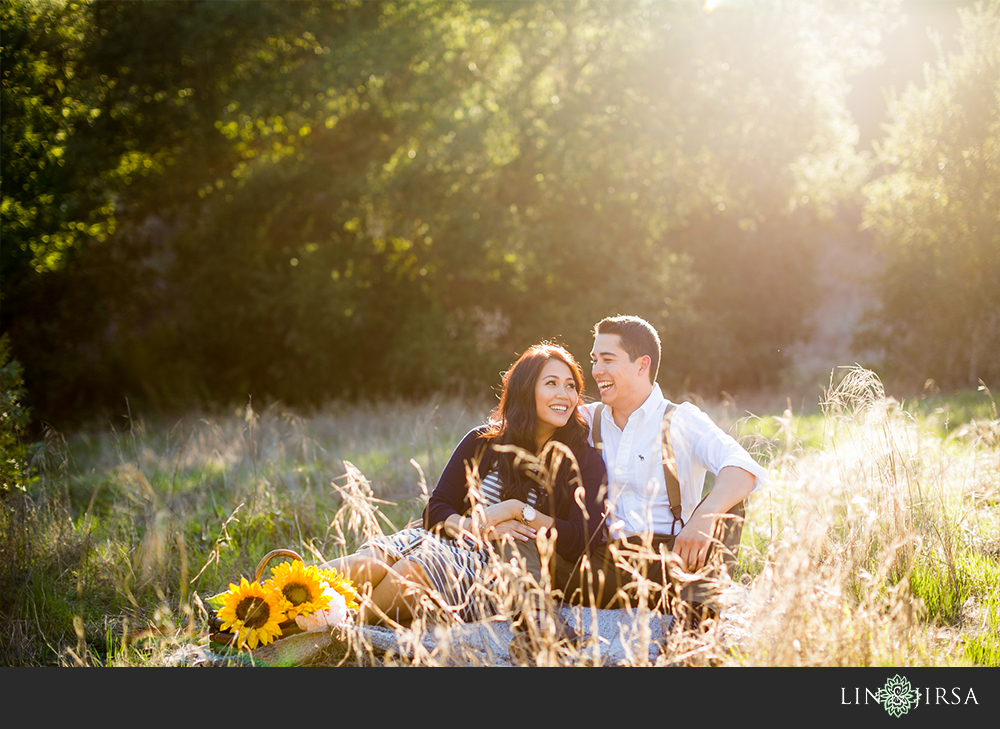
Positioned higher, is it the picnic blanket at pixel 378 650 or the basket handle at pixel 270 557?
the basket handle at pixel 270 557

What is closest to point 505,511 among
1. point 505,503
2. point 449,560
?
point 505,503

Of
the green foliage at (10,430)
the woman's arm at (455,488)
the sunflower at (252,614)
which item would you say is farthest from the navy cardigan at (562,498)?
the green foliage at (10,430)

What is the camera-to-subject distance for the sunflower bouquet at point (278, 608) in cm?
A: 318

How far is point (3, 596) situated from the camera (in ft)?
14.4

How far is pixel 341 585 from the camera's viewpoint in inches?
133

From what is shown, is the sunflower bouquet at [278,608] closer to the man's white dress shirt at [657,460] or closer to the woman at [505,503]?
the woman at [505,503]

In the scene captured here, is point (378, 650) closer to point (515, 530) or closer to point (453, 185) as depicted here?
point (515, 530)

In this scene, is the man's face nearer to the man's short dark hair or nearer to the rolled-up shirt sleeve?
the man's short dark hair

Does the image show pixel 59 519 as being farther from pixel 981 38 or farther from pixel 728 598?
pixel 981 38

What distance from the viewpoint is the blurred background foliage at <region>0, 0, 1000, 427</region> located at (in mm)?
12250

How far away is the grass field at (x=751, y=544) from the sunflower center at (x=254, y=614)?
0.72 ft

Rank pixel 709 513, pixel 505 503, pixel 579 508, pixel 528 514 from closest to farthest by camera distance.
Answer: pixel 709 513, pixel 528 514, pixel 505 503, pixel 579 508

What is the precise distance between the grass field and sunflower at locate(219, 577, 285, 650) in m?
0.18
